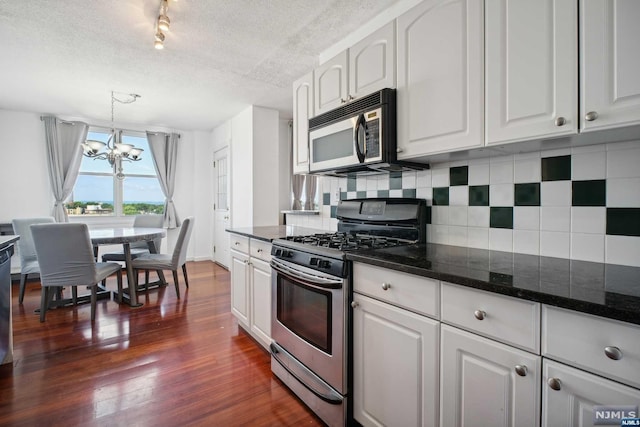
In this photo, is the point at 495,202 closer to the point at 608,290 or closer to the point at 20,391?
the point at 608,290

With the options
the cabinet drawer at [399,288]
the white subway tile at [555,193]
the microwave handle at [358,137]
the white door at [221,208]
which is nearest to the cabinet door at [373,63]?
the microwave handle at [358,137]

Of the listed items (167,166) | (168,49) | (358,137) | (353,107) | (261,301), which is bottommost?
(261,301)

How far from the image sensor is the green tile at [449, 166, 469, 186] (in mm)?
1696

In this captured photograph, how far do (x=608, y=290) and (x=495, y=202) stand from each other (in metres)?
0.76

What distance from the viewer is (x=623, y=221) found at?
1188 millimetres

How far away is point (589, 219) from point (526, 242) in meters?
0.25

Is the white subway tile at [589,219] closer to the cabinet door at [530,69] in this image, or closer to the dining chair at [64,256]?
the cabinet door at [530,69]

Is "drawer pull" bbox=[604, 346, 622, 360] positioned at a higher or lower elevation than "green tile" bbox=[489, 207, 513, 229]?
lower

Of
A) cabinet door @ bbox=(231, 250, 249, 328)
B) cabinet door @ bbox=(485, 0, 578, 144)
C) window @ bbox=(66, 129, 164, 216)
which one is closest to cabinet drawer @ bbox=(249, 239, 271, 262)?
cabinet door @ bbox=(231, 250, 249, 328)

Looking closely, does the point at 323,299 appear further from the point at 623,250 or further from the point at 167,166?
the point at 167,166

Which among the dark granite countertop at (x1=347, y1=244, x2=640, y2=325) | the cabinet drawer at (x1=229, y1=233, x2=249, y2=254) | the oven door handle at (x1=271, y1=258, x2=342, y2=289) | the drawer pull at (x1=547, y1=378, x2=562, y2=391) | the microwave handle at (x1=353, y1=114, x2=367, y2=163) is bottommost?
the drawer pull at (x1=547, y1=378, x2=562, y2=391)

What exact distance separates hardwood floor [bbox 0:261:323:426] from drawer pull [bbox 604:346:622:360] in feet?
4.48

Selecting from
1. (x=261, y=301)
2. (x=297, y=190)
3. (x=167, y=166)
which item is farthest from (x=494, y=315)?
(x=167, y=166)

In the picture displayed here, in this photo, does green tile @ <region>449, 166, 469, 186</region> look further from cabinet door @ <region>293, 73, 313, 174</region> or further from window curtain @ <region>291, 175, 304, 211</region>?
window curtain @ <region>291, 175, 304, 211</region>
